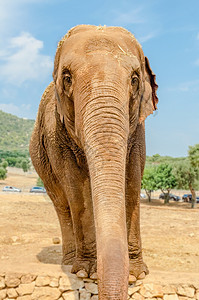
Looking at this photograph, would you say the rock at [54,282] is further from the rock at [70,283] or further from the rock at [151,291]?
the rock at [151,291]

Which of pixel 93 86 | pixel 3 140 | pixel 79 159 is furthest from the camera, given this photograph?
pixel 3 140

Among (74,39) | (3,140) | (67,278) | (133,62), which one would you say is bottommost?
(67,278)

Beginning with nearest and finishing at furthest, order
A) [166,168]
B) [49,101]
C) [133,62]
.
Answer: [133,62] < [49,101] < [166,168]

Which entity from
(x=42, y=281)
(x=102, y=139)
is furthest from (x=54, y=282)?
(x=102, y=139)

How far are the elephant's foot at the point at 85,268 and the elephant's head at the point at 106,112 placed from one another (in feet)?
7.20

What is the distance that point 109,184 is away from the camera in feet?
11.5

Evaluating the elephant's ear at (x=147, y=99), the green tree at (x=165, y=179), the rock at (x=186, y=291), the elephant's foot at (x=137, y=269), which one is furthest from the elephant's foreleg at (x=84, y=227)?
the green tree at (x=165, y=179)

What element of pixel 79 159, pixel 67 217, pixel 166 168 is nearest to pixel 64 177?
pixel 79 159

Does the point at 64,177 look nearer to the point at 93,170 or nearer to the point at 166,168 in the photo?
the point at 93,170

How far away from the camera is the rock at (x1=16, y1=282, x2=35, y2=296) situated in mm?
5551

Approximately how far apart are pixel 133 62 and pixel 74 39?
2.59 ft

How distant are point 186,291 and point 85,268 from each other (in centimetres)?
146

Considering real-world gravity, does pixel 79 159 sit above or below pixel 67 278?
above

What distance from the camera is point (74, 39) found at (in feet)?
14.9
